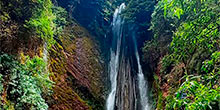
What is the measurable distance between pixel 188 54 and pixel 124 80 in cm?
578

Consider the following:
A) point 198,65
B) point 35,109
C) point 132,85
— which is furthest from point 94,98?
point 198,65

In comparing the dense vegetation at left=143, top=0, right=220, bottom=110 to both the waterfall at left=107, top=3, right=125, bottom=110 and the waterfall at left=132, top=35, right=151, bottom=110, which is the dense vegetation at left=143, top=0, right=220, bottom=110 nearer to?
the waterfall at left=132, top=35, right=151, bottom=110

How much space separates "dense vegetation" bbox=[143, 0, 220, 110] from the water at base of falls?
3.81ft

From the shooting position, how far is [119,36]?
12367mm

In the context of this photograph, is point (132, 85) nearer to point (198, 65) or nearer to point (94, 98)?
point (94, 98)

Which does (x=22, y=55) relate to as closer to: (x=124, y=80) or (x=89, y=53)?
(x=89, y=53)

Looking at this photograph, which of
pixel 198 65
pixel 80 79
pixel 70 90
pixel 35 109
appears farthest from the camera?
pixel 80 79

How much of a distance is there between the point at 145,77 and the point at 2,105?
718cm

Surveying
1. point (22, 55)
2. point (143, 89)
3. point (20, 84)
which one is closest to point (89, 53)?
point (143, 89)

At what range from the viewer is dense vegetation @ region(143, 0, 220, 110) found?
5.16 feet

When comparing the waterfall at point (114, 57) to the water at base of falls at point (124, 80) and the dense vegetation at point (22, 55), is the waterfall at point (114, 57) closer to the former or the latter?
the water at base of falls at point (124, 80)

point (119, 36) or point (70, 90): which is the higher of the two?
point (119, 36)

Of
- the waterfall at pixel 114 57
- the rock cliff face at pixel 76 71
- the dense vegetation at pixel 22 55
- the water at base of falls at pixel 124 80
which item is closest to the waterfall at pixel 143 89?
the water at base of falls at pixel 124 80

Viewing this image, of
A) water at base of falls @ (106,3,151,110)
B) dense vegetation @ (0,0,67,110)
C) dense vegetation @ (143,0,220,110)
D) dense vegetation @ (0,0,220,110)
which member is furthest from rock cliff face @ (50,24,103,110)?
dense vegetation @ (143,0,220,110)
